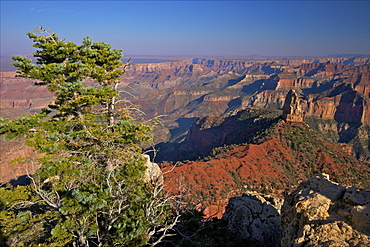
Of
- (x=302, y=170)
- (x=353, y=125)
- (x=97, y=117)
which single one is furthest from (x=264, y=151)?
(x=353, y=125)

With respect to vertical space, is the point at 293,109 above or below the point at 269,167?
above

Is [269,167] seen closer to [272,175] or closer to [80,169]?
[272,175]

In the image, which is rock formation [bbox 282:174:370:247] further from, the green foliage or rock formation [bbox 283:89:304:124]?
rock formation [bbox 283:89:304:124]

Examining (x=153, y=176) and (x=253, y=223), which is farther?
(x=153, y=176)

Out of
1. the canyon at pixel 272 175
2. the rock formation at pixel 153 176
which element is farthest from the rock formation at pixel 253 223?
the rock formation at pixel 153 176

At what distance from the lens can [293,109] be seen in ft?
184

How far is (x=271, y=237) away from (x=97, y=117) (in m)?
13.7

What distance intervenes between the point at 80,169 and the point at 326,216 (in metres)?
11.4

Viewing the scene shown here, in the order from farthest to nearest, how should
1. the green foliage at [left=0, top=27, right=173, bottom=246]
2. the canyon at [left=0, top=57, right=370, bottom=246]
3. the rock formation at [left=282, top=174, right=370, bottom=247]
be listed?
the green foliage at [left=0, top=27, right=173, bottom=246] → the canyon at [left=0, top=57, right=370, bottom=246] → the rock formation at [left=282, top=174, right=370, bottom=247]

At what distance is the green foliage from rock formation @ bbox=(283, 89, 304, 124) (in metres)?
52.2

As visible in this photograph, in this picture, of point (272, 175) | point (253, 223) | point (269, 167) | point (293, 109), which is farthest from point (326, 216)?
point (293, 109)

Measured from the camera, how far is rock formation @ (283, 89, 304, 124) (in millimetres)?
55719

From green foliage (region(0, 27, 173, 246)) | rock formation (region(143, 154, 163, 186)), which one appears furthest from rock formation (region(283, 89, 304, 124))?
green foliage (region(0, 27, 173, 246))

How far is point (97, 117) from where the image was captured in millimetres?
13711
